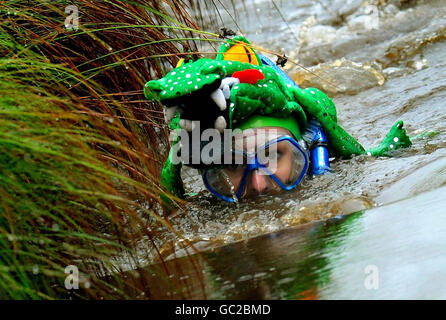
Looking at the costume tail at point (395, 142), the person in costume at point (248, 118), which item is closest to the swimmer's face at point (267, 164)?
the person in costume at point (248, 118)

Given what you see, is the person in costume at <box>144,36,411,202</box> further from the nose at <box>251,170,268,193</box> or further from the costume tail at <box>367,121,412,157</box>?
the costume tail at <box>367,121,412,157</box>

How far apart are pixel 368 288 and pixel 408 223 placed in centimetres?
72

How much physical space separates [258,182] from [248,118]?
0.37 meters

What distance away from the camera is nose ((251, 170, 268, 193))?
424cm

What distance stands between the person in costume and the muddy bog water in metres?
0.13

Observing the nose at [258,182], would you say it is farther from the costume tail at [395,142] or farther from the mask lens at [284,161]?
the costume tail at [395,142]

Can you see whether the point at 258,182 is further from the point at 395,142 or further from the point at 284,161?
the point at 395,142

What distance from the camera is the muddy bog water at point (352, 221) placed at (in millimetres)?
2723

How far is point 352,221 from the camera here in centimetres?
354

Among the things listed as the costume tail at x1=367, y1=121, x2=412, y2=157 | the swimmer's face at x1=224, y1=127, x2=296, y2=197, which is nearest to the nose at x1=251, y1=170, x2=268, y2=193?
the swimmer's face at x1=224, y1=127, x2=296, y2=197

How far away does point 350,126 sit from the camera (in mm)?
6430

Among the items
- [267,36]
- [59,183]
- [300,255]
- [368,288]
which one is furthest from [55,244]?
[267,36]

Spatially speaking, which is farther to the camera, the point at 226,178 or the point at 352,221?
the point at 226,178

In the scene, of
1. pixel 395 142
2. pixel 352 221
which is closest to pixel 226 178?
pixel 352 221
